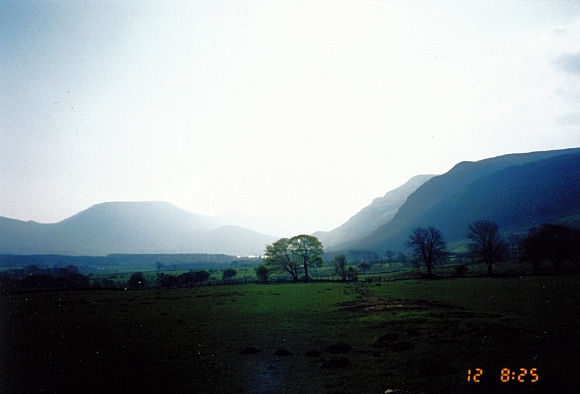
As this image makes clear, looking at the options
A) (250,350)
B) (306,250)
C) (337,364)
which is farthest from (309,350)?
(306,250)

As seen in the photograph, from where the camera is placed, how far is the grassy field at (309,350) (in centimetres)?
1476

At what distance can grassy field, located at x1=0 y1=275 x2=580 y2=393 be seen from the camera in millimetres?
14764

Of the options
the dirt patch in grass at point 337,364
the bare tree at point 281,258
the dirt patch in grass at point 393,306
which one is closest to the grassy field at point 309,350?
the dirt patch in grass at point 337,364

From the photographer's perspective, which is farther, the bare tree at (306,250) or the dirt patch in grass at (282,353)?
the bare tree at (306,250)

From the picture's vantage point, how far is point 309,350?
782 inches

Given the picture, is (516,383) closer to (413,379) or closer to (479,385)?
(479,385)

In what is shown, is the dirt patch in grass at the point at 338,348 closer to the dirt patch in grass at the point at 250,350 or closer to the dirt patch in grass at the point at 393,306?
the dirt patch in grass at the point at 250,350

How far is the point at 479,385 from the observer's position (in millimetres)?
13305

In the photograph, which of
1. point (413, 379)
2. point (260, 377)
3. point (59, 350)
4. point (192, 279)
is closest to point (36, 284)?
point (192, 279)

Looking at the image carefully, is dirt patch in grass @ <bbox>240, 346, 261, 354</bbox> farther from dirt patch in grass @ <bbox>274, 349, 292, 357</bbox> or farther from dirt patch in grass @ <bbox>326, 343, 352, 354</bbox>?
dirt patch in grass @ <bbox>326, 343, 352, 354</bbox>

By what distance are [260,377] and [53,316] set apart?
3649cm

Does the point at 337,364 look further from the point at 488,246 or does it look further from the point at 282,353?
the point at 488,246

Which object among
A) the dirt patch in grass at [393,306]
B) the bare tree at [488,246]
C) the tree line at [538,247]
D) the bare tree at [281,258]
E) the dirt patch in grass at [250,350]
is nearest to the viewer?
the dirt patch in grass at [250,350]

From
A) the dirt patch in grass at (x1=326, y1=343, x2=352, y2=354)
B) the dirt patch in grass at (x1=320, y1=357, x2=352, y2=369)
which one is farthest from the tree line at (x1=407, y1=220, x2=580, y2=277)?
the dirt patch in grass at (x1=320, y1=357, x2=352, y2=369)
